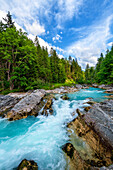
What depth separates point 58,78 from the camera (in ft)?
123

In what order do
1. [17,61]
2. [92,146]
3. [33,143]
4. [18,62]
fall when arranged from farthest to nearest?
[17,61] < [18,62] < [33,143] < [92,146]

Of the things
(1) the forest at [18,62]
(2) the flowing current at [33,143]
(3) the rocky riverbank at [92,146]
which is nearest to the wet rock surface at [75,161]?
(3) the rocky riverbank at [92,146]

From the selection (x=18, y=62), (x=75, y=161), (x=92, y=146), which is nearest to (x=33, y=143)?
(x=75, y=161)

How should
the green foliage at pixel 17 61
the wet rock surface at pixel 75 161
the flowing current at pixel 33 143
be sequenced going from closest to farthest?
the wet rock surface at pixel 75 161 < the flowing current at pixel 33 143 < the green foliage at pixel 17 61

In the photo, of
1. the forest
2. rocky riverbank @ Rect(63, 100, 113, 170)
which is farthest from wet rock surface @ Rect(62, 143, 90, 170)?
the forest

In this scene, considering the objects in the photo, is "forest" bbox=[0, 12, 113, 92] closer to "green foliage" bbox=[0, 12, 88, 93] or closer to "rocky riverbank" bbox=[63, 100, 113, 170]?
"green foliage" bbox=[0, 12, 88, 93]

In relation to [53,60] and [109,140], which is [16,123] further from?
[53,60]

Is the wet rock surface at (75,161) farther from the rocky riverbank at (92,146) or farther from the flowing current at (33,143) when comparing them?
the flowing current at (33,143)

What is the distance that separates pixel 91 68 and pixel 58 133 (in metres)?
68.5

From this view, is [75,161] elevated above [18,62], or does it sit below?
below

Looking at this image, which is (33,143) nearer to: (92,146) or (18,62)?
(92,146)

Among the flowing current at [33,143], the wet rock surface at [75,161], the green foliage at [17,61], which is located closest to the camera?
the wet rock surface at [75,161]

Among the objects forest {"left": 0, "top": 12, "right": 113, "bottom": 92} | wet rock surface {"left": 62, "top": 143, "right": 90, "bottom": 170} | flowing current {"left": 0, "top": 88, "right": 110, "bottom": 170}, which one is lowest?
flowing current {"left": 0, "top": 88, "right": 110, "bottom": 170}

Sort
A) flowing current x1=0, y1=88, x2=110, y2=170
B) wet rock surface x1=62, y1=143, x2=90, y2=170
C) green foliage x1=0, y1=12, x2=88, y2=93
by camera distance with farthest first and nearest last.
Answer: green foliage x1=0, y1=12, x2=88, y2=93, flowing current x1=0, y1=88, x2=110, y2=170, wet rock surface x1=62, y1=143, x2=90, y2=170
